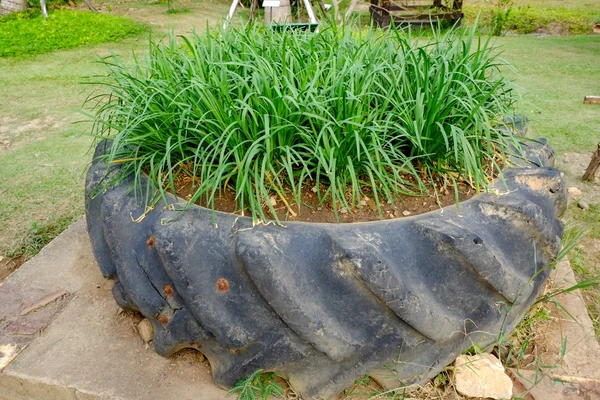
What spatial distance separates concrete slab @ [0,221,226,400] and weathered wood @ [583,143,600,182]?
2635 millimetres

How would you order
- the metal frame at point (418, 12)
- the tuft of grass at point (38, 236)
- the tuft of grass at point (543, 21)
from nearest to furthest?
the tuft of grass at point (38, 236)
the metal frame at point (418, 12)
the tuft of grass at point (543, 21)

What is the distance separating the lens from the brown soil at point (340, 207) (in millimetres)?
1405

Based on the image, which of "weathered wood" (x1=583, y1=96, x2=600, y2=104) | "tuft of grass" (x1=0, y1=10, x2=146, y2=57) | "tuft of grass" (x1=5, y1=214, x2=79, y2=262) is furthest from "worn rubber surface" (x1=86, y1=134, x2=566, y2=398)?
"tuft of grass" (x1=0, y1=10, x2=146, y2=57)

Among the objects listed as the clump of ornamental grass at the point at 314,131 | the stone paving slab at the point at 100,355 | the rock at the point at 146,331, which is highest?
the clump of ornamental grass at the point at 314,131

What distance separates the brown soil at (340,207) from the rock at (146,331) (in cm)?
45

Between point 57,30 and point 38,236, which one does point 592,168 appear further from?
point 57,30

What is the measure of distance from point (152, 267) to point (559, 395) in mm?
1187

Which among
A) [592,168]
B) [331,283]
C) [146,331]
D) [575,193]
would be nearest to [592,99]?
[592,168]

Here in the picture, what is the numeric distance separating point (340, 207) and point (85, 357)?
2.96ft

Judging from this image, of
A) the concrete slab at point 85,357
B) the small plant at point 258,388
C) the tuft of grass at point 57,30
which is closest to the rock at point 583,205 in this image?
the small plant at point 258,388

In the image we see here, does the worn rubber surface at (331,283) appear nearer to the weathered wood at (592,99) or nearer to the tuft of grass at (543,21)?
the weathered wood at (592,99)

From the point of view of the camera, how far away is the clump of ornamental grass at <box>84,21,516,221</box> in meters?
1.40

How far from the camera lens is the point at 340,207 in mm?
1441

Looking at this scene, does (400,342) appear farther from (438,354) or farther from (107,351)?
(107,351)
